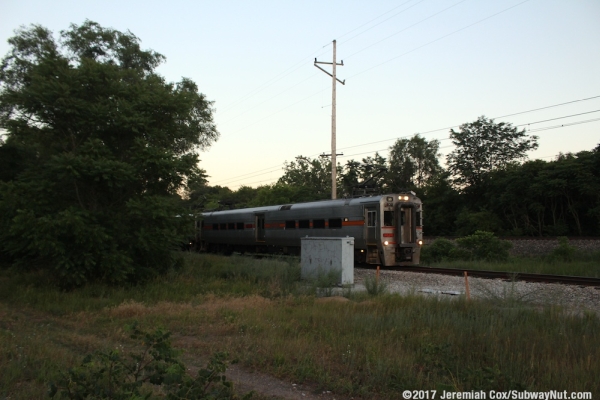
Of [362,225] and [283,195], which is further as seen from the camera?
[283,195]

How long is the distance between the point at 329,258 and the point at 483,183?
3858 centimetres

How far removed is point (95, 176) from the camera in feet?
44.9

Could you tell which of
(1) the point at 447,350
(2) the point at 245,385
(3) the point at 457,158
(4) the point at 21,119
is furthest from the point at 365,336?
(3) the point at 457,158

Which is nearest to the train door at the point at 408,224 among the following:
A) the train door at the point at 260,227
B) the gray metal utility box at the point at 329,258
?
the gray metal utility box at the point at 329,258

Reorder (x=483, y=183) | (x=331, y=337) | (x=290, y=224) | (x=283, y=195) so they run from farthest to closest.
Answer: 1. (x=283, y=195)
2. (x=483, y=183)
3. (x=290, y=224)
4. (x=331, y=337)

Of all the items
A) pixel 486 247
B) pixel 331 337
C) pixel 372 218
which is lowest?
pixel 331 337

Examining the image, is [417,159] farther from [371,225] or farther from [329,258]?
[329,258]

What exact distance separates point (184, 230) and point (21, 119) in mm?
5707

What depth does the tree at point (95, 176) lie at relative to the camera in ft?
43.0

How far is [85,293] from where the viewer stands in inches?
498

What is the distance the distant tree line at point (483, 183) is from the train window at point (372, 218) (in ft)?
13.3

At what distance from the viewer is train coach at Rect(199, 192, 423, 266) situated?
20.0 metres

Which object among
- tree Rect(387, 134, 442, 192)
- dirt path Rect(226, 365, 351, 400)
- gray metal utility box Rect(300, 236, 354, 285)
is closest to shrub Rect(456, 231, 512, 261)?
gray metal utility box Rect(300, 236, 354, 285)

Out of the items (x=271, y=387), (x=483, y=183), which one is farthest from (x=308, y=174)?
(x=271, y=387)
